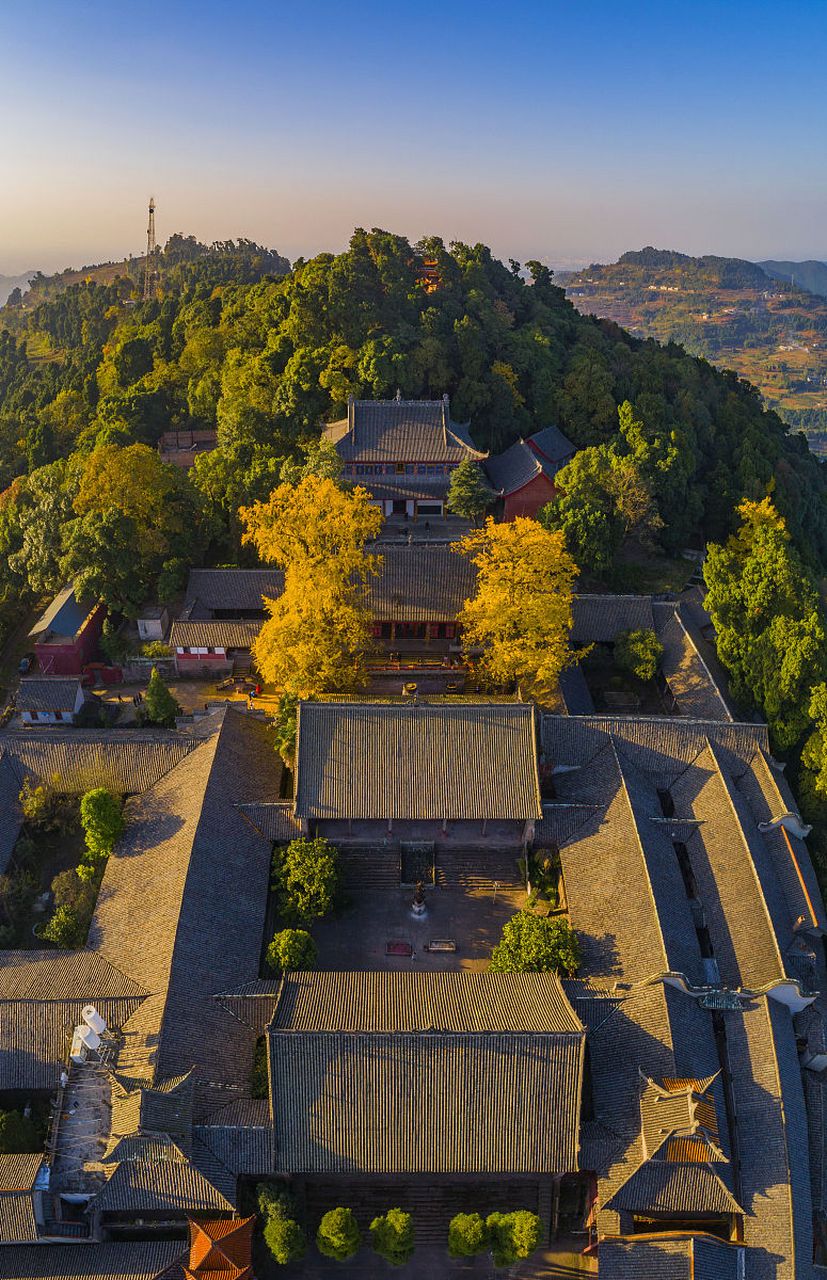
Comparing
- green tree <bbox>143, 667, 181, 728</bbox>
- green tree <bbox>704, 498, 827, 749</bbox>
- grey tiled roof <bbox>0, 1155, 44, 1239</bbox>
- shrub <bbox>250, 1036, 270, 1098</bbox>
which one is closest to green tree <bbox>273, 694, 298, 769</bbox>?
green tree <bbox>143, 667, 181, 728</bbox>

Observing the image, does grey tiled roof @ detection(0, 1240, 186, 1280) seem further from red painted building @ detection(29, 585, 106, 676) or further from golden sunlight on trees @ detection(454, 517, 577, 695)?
red painted building @ detection(29, 585, 106, 676)

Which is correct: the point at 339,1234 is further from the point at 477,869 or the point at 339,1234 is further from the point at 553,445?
the point at 553,445

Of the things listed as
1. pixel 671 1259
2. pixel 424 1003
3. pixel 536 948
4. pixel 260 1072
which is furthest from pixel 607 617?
pixel 671 1259

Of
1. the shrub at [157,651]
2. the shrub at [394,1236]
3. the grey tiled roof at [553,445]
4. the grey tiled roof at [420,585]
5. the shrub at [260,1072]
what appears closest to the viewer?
the shrub at [394,1236]

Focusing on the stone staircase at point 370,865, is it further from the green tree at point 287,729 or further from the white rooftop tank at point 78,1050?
the white rooftop tank at point 78,1050

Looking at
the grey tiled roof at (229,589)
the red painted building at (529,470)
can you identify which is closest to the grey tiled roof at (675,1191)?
the grey tiled roof at (229,589)
